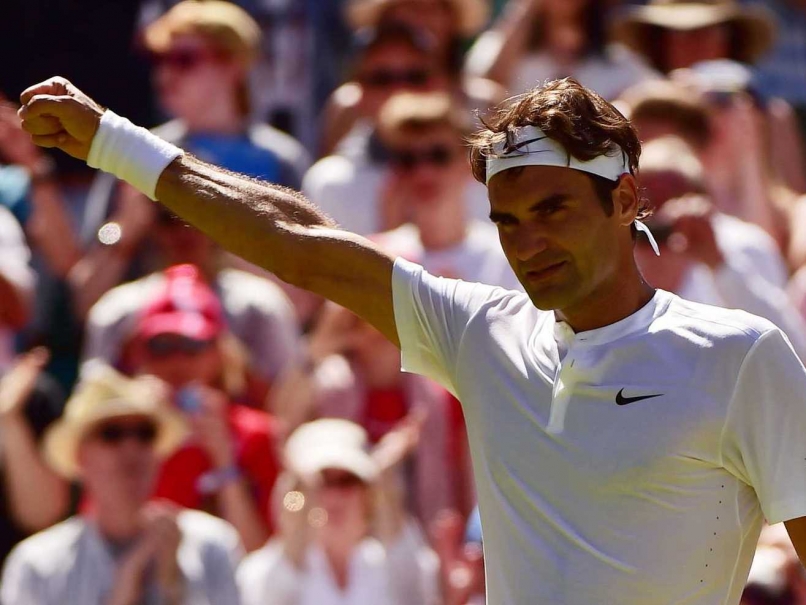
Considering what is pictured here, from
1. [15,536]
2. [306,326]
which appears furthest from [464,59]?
[15,536]

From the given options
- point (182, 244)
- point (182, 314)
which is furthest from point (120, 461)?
point (182, 244)

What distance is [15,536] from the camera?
5.68 m

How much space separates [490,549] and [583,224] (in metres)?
0.62

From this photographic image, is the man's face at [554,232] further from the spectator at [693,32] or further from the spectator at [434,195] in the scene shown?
the spectator at [693,32]

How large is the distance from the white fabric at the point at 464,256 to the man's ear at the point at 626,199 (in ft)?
10.2

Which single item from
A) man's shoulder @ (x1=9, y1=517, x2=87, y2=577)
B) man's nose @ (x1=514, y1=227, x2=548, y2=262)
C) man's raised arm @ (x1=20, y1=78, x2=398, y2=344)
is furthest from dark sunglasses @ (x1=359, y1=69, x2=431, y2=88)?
man's nose @ (x1=514, y1=227, x2=548, y2=262)

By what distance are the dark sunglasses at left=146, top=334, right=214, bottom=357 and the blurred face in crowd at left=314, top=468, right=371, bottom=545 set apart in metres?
0.73

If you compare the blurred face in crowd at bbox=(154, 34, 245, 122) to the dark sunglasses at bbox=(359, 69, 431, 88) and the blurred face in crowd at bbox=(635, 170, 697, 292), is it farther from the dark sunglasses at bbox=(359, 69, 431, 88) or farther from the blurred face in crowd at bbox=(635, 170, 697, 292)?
the blurred face in crowd at bbox=(635, 170, 697, 292)

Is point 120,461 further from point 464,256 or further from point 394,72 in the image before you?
point 394,72

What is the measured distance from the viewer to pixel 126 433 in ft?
18.0

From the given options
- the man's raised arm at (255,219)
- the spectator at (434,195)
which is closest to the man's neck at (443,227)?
the spectator at (434,195)

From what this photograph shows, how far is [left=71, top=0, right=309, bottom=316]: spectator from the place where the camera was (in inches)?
271

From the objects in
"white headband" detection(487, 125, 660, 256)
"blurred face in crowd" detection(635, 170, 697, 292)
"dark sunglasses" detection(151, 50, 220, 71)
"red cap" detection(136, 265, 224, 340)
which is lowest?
"red cap" detection(136, 265, 224, 340)

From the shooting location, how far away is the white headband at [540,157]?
2926 mm
